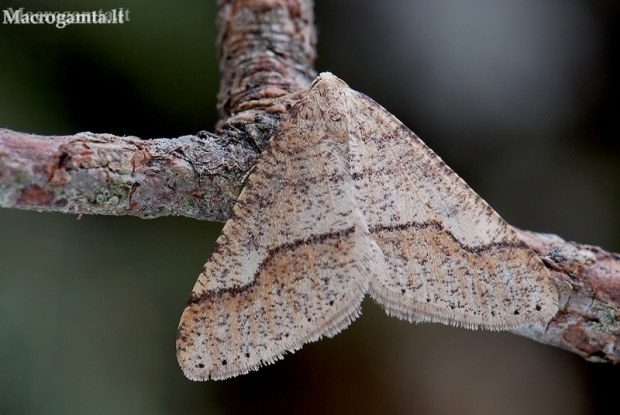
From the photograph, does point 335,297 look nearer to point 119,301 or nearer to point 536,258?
point 536,258

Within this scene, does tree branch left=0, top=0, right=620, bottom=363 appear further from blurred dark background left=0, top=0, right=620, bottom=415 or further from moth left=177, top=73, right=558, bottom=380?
blurred dark background left=0, top=0, right=620, bottom=415

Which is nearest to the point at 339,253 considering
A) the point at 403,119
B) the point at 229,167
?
the point at 229,167

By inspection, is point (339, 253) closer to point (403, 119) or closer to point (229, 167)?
point (229, 167)

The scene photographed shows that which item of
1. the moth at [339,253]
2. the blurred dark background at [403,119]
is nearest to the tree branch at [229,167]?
the moth at [339,253]

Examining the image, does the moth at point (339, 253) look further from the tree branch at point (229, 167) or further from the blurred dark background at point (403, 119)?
the blurred dark background at point (403, 119)

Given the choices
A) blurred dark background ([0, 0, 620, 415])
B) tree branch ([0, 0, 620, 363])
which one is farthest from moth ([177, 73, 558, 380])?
blurred dark background ([0, 0, 620, 415])

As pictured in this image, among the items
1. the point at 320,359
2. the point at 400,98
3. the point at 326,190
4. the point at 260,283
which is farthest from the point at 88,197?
Answer: the point at 400,98
